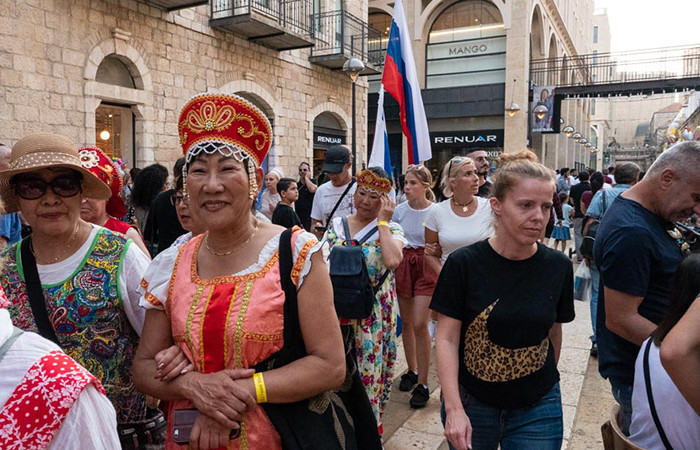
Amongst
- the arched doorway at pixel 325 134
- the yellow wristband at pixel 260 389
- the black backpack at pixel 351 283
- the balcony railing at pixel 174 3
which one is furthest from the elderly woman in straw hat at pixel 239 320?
the arched doorway at pixel 325 134

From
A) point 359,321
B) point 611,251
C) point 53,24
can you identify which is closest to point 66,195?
point 359,321

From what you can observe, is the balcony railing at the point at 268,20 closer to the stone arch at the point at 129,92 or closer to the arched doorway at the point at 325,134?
the stone arch at the point at 129,92

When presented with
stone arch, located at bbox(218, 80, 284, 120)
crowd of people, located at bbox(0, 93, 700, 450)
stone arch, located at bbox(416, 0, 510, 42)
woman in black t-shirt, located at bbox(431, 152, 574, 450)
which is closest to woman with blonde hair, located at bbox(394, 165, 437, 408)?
crowd of people, located at bbox(0, 93, 700, 450)

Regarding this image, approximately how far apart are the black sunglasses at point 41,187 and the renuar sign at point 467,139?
23.8 meters

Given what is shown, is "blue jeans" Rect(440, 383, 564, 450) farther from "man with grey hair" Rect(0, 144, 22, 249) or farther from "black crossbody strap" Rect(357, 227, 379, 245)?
"man with grey hair" Rect(0, 144, 22, 249)

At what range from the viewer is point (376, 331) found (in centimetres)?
368

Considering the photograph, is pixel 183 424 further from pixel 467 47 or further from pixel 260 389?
pixel 467 47

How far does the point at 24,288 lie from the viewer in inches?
78.3

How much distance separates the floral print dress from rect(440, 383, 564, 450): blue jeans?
126 cm

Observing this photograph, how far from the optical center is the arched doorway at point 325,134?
625 inches

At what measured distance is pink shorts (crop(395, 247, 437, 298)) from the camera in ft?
15.4

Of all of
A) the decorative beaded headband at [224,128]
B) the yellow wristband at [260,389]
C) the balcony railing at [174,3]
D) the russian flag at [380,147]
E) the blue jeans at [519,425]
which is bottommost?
the blue jeans at [519,425]

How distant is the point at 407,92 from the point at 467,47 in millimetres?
20437

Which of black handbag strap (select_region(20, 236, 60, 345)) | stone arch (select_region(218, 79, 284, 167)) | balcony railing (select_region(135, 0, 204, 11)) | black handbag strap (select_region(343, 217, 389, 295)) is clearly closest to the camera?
black handbag strap (select_region(20, 236, 60, 345))
